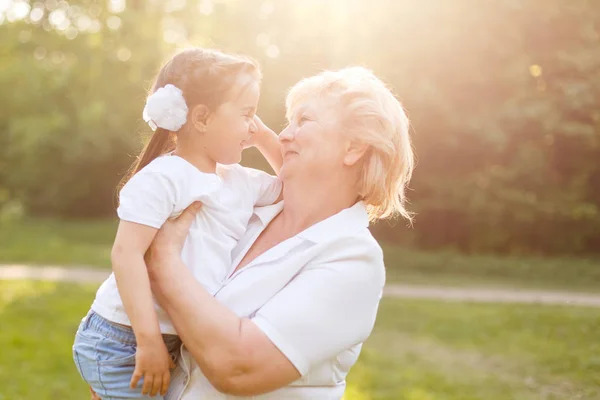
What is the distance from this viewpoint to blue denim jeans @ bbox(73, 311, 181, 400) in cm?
245

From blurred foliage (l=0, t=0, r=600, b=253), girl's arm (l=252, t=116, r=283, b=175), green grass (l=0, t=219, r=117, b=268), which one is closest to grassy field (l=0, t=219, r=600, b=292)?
green grass (l=0, t=219, r=117, b=268)

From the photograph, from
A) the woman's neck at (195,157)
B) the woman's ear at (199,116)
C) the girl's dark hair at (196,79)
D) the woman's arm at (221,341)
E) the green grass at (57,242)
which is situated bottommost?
the green grass at (57,242)

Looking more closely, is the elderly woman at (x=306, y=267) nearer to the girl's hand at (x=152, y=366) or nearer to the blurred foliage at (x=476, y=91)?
the girl's hand at (x=152, y=366)

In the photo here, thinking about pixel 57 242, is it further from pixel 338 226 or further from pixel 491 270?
pixel 338 226

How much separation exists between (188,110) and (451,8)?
42.1 feet

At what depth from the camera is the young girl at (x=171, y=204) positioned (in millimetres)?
2322

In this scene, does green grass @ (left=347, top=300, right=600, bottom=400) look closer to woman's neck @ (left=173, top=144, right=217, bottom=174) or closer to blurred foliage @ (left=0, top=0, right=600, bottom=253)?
blurred foliage @ (left=0, top=0, right=600, bottom=253)

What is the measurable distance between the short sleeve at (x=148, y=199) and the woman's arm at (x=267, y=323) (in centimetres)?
7

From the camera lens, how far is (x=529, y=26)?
13977 mm

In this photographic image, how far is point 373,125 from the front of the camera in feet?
8.60

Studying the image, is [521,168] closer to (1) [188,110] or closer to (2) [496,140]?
(2) [496,140]

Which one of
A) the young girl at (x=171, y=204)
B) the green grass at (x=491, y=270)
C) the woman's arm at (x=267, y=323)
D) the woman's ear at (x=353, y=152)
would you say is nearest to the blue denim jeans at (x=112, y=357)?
the young girl at (x=171, y=204)

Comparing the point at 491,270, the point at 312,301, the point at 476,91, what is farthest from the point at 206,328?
the point at 476,91

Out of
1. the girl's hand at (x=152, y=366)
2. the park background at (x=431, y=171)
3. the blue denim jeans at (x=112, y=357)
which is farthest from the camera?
the park background at (x=431, y=171)
